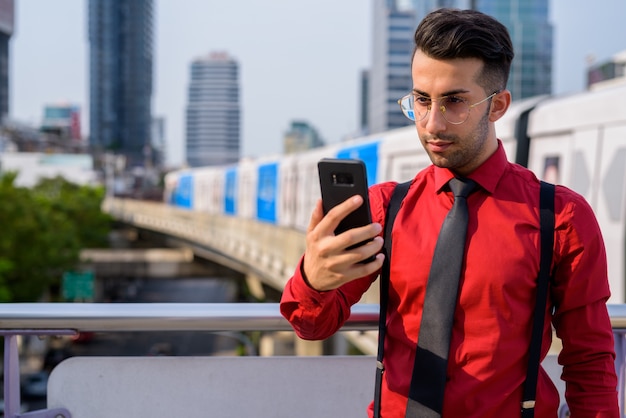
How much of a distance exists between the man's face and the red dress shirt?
51 mm

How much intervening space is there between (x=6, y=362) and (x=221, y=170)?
38423mm

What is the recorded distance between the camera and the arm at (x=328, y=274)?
180cm

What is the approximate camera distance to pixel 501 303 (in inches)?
77.0

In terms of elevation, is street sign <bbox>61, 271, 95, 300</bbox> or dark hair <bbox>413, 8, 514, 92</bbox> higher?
dark hair <bbox>413, 8, 514, 92</bbox>

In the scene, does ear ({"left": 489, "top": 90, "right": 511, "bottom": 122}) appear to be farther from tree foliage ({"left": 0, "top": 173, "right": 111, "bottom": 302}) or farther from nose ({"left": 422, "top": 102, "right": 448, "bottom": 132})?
tree foliage ({"left": 0, "top": 173, "right": 111, "bottom": 302})

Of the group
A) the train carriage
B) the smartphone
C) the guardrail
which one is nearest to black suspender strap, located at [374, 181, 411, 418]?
the smartphone

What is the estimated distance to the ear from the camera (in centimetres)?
208

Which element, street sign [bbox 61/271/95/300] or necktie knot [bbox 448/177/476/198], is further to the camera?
street sign [bbox 61/271/95/300]

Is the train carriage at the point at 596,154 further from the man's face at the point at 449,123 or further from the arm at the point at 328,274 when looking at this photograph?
the arm at the point at 328,274

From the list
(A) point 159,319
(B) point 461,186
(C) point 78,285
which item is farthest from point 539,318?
(C) point 78,285

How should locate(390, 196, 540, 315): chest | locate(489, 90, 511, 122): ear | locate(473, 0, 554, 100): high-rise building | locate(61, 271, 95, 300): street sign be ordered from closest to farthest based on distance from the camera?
1. locate(390, 196, 540, 315): chest
2. locate(489, 90, 511, 122): ear
3. locate(61, 271, 95, 300): street sign
4. locate(473, 0, 554, 100): high-rise building

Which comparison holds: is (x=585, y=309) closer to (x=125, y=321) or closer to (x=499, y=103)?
(x=499, y=103)

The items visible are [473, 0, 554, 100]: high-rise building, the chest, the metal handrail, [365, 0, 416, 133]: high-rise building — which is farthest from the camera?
[365, 0, 416, 133]: high-rise building

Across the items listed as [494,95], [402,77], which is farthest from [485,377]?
[402,77]
